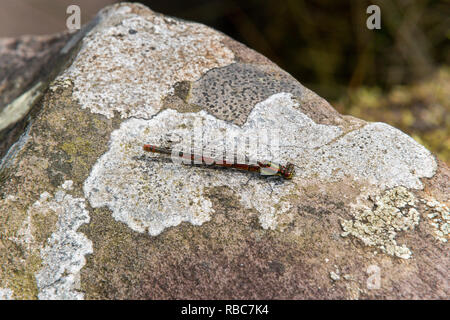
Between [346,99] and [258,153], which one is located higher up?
[258,153]

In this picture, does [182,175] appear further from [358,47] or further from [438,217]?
[358,47]

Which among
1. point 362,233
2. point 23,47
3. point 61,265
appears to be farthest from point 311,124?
point 23,47

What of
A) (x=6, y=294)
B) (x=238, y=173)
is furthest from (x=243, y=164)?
(x=6, y=294)

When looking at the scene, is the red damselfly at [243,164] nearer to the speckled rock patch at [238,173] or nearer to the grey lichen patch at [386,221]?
the speckled rock patch at [238,173]

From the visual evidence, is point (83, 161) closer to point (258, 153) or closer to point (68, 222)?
point (68, 222)

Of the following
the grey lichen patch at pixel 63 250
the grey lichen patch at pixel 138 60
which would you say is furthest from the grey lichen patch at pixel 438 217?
the grey lichen patch at pixel 63 250

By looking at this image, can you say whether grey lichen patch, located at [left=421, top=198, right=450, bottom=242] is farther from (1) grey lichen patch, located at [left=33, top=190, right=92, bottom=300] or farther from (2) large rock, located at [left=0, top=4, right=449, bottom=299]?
(1) grey lichen patch, located at [left=33, top=190, right=92, bottom=300]
